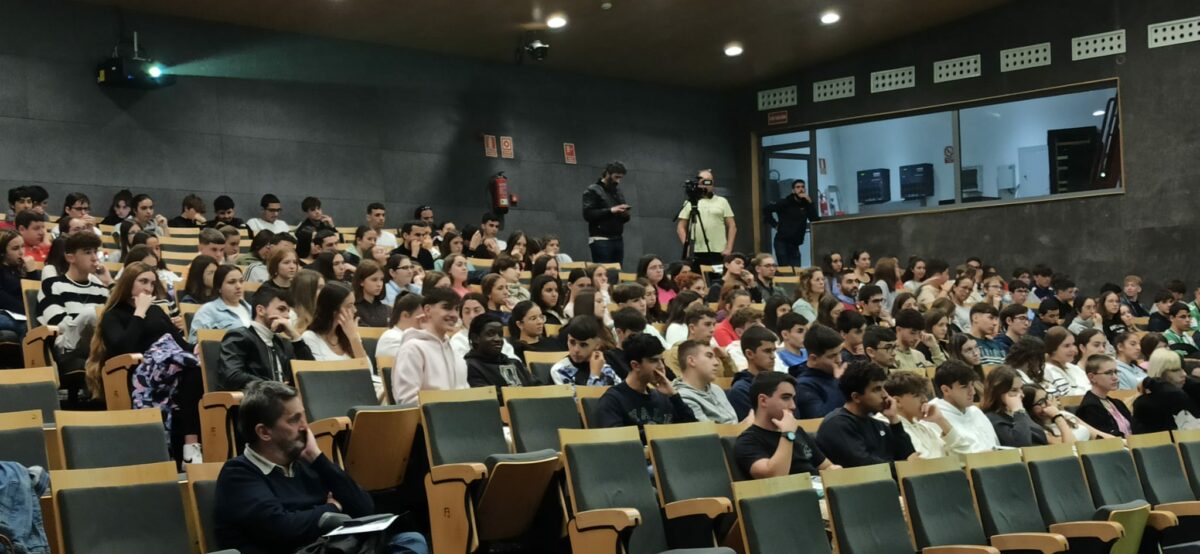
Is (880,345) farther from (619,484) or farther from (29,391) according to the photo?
(29,391)

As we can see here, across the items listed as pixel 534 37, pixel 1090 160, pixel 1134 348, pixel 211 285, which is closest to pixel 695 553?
pixel 211 285

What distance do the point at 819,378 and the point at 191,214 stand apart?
5581 mm

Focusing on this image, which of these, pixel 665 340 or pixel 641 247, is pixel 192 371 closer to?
pixel 665 340

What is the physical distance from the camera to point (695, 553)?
3396mm

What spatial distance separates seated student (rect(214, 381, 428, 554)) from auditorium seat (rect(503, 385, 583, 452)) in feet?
3.66

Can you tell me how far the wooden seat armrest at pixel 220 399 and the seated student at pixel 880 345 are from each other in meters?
2.89

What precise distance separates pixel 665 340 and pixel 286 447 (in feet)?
11.8

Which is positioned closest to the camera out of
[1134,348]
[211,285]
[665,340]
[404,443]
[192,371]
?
[404,443]

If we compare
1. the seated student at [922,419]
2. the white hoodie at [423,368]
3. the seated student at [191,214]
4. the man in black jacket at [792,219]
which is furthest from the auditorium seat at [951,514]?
the man in black jacket at [792,219]

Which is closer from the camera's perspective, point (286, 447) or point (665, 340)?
point (286, 447)

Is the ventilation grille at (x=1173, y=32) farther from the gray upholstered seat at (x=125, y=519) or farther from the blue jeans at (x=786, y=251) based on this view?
the gray upholstered seat at (x=125, y=519)

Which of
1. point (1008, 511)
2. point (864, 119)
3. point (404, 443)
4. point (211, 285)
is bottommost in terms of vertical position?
point (1008, 511)

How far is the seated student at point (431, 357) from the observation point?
4781mm

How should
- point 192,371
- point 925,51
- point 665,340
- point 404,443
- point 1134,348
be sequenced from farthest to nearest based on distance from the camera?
point 925,51 < point 1134,348 < point 665,340 < point 192,371 < point 404,443
